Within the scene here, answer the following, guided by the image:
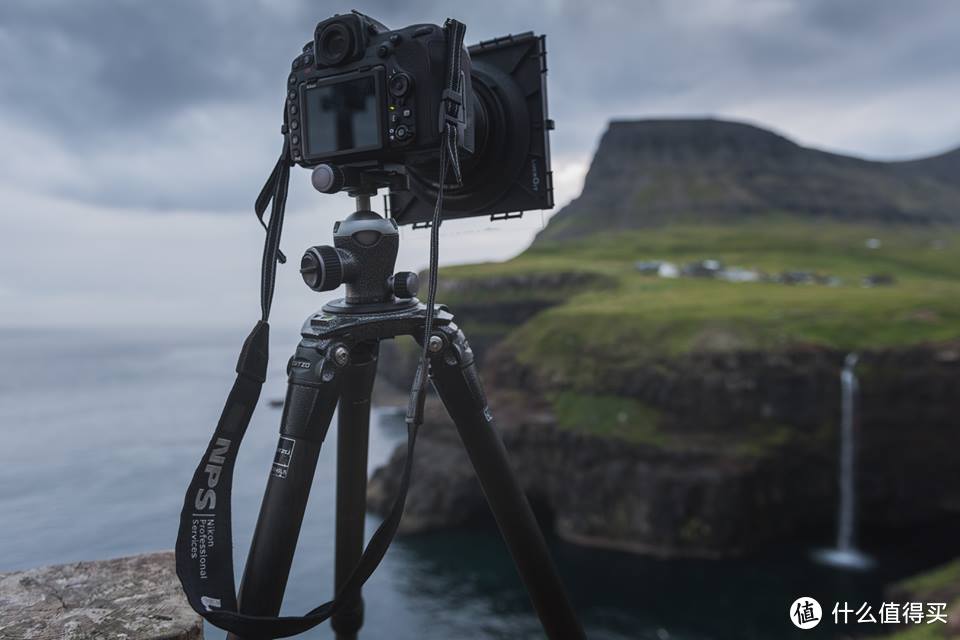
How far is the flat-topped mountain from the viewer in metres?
87.7

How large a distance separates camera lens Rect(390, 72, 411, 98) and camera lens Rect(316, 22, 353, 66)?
19cm

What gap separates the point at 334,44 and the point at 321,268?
0.78 m

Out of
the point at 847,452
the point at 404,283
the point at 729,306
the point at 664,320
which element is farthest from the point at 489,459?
the point at 729,306

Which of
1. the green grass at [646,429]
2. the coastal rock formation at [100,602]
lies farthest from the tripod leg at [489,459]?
the green grass at [646,429]

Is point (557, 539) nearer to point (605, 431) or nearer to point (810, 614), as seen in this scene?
point (605, 431)

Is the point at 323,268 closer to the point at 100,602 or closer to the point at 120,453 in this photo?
the point at 100,602

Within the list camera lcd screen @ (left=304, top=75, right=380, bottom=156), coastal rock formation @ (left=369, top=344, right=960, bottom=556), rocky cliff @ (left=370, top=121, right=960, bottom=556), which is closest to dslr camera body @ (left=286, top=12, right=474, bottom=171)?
camera lcd screen @ (left=304, top=75, right=380, bottom=156)

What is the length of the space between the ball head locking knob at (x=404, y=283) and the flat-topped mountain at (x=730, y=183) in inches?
3404

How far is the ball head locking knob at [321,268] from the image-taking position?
2.38 m

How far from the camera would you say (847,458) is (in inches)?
1064

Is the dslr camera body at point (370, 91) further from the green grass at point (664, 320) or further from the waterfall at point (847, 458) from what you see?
the waterfall at point (847, 458)

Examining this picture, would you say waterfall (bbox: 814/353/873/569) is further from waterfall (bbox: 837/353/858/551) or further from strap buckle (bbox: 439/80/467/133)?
strap buckle (bbox: 439/80/467/133)

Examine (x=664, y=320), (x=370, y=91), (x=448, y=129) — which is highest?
(x=370, y=91)

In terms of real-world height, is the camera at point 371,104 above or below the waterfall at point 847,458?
above
